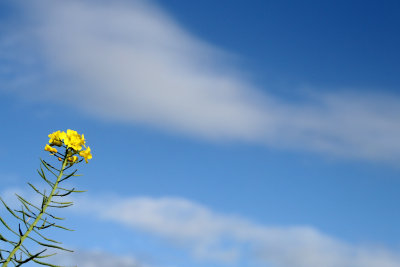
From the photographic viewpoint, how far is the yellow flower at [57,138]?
32.2 ft

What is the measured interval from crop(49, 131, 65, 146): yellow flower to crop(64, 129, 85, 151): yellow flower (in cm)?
11

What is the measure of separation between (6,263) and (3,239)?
75 cm

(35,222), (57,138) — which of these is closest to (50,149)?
(57,138)

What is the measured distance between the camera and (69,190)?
980 centimetres

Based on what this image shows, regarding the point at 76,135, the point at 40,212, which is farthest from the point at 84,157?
the point at 40,212

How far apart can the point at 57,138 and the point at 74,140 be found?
18.8 inches

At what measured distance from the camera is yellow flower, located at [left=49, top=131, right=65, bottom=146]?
32.2 ft

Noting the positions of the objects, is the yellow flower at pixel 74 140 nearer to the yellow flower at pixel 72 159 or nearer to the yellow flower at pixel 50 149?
the yellow flower at pixel 72 159

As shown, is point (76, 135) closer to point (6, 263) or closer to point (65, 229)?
point (65, 229)

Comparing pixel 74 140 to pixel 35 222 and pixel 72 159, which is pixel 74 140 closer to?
pixel 72 159

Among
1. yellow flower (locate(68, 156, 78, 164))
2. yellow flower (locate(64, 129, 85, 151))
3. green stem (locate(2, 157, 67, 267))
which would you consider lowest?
green stem (locate(2, 157, 67, 267))

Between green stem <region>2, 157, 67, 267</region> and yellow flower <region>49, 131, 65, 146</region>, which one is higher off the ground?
yellow flower <region>49, 131, 65, 146</region>

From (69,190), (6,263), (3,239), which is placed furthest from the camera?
(69,190)

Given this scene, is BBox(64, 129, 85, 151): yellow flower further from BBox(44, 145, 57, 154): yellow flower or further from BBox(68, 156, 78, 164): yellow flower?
BBox(44, 145, 57, 154): yellow flower
